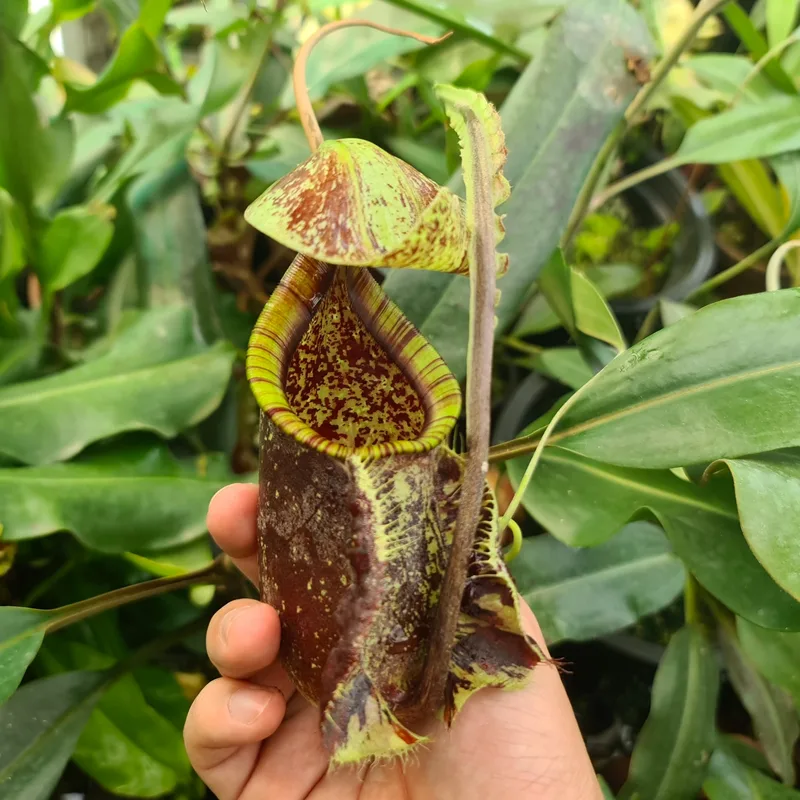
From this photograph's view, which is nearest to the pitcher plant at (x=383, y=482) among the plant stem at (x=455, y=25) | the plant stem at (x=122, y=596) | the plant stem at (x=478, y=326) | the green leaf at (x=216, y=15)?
the plant stem at (x=478, y=326)

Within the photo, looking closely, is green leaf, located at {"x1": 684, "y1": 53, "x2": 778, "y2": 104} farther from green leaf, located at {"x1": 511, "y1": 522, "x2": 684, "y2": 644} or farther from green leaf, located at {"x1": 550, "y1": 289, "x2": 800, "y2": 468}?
green leaf, located at {"x1": 511, "y1": 522, "x2": 684, "y2": 644}

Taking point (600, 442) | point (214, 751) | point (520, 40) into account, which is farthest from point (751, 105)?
point (214, 751)

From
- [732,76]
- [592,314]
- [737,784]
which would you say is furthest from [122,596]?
[732,76]

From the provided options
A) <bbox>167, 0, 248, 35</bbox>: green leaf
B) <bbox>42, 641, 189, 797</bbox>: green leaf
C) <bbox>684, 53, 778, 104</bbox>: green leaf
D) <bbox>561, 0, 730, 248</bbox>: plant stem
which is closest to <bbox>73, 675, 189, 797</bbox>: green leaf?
<bbox>42, 641, 189, 797</bbox>: green leaf

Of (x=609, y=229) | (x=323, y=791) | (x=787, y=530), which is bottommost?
(x=323, y=791)

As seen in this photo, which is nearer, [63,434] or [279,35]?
[63,434]

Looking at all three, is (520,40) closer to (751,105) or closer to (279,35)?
(751,105)

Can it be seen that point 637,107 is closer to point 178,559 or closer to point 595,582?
point 595,582
